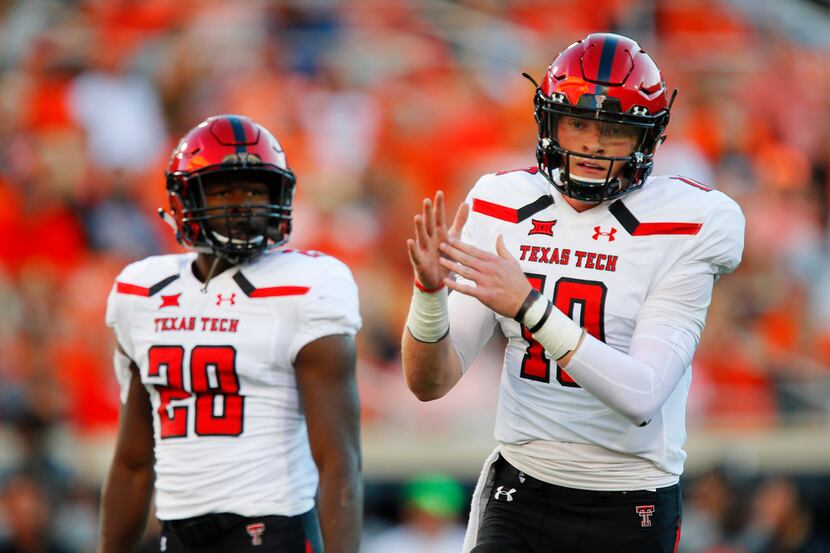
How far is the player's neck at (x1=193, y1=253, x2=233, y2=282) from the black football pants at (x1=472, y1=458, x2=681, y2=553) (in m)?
1.16

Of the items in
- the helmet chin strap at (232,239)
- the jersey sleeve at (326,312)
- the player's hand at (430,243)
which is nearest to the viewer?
the player's hand at (430,243)

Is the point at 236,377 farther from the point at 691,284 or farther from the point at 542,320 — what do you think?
the point at 691,284

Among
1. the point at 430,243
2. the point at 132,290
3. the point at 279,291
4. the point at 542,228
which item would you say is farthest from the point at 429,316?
the point at 132,290

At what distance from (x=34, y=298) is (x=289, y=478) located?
16.2 ft

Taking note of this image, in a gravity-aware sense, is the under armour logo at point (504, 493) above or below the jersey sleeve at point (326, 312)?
below

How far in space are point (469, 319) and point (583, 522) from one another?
636 mm

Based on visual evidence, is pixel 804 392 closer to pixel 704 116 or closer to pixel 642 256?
pixel 704 116

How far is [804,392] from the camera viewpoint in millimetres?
8461

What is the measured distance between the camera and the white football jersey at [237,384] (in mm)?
3889

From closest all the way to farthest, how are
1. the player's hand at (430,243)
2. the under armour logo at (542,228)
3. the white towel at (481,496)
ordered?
1. the player's hand at (430,243)
2. the under armour logo at (542,228)
3. the white towel at (481,496)

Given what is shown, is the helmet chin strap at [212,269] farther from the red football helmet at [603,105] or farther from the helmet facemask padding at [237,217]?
the red football helmet at [603,105]

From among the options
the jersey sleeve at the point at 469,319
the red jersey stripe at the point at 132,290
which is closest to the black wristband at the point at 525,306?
the jersey sleeve at the point at 469,319

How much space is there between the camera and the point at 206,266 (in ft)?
13.7

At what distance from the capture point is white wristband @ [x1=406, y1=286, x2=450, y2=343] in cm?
348
